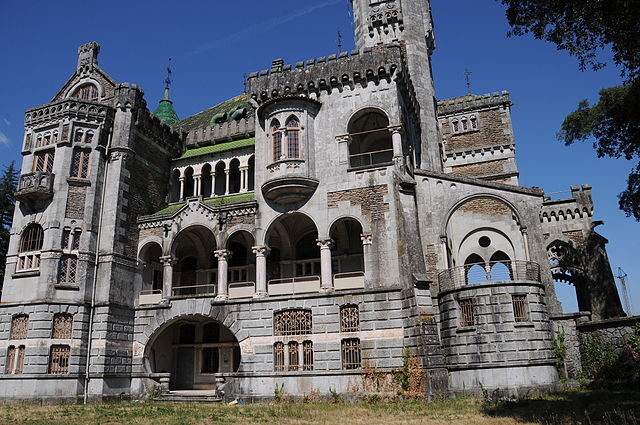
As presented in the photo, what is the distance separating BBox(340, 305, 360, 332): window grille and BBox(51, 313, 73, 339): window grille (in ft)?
50.9

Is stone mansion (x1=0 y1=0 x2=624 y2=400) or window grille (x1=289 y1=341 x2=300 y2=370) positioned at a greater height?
stone mansion (x1=0 y1=0 x2=624 y2=400)

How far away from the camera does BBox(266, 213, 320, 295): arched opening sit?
33406 mm

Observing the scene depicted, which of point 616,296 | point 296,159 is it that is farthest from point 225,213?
point 616,296

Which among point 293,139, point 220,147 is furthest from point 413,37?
point 220,147

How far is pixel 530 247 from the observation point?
3127 centimetres

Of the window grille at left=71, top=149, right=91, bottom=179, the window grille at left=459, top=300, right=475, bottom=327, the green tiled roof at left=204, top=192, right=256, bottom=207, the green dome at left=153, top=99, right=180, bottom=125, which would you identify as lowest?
the window grille at left=459, top=300, right=475, bottom=327

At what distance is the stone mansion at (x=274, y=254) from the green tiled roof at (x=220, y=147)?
0.24 m

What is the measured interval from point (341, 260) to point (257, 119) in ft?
34.6

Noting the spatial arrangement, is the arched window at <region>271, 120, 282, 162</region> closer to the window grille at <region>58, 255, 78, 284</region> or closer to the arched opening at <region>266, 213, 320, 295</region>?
the arched opening at <region>266, 213, 320, 295</region>

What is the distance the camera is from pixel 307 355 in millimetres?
28609

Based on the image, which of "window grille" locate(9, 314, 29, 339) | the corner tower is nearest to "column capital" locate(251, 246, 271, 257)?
"window grille" locate(9, 314, 29, 339)

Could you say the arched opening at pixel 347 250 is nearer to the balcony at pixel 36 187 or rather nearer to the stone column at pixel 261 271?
the stone column at pixel 261 271

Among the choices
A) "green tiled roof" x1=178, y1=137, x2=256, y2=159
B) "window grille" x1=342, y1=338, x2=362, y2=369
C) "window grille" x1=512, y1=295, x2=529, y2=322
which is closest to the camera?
"window grille" x1=512, y1=295, x2=529, y2=322

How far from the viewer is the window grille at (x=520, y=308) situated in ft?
87.7
